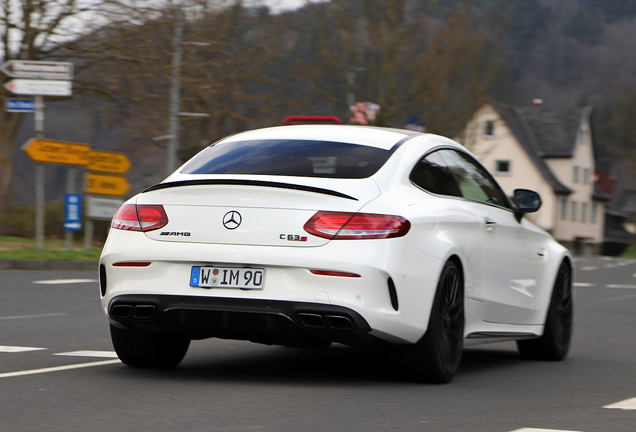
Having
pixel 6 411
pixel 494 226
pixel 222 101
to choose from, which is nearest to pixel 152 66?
pixel 222 101

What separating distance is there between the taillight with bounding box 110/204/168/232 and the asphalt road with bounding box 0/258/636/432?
862mm

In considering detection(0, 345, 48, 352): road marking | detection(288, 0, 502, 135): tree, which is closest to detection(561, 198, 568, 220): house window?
detection(288, 0, 502, 135): tree

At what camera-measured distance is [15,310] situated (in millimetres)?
11859

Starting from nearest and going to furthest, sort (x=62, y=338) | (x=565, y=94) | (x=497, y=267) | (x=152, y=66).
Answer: (x=497, y=267), (x=62, y=338), (x=152, y=66), (x=565, y=94)

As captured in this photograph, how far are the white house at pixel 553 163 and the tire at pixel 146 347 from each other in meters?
72.8

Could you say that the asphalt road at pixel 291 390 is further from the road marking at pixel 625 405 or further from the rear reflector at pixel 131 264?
the rear reflector at pixel 131 264

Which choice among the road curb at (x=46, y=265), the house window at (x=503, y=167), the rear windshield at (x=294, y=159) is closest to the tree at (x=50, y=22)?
the road curb at (x=46, y=265)

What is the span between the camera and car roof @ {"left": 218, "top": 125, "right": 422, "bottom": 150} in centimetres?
705

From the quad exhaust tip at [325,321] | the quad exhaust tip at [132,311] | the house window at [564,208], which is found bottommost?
the house window at [564,208]

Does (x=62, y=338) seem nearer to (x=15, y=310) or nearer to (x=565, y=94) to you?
(x=15, y=310)

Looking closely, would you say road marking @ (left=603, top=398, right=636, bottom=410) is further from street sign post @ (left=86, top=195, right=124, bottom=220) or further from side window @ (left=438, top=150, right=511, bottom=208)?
street sign post @ (left=86, top=195, right=124, bottom=220)

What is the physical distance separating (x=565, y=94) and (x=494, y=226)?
12839 centimetres

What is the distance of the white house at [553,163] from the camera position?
82438 millimetres

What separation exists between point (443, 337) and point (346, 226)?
99 cm
